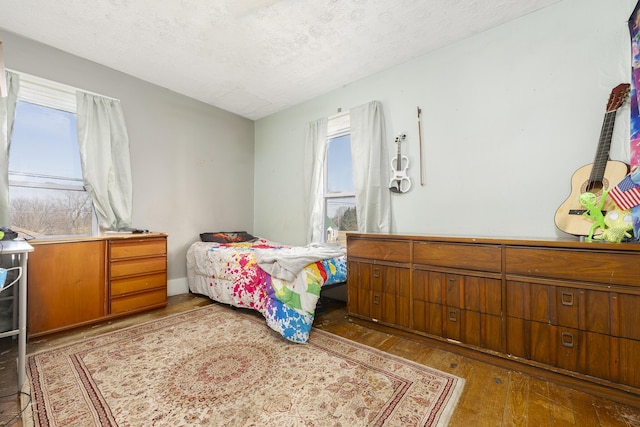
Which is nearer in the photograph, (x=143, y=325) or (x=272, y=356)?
(x=272, y=356)

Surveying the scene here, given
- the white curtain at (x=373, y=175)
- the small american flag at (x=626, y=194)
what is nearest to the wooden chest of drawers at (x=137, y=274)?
the white curtain at (x=373, y=175)

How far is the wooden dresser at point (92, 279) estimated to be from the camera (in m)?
2.10

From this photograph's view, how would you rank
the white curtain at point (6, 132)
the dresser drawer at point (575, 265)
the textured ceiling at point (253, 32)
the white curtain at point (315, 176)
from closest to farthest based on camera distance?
the dresser drawer at point (575, 265)
the textured ceiling at point (253, 32)
the white curtain at point (6, 132)
the white curtain at point (315, 176)

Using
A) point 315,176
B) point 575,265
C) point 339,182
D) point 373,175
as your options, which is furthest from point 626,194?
point 315,176

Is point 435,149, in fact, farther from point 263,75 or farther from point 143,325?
point 143,325

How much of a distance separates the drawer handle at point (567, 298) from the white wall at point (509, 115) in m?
0.63

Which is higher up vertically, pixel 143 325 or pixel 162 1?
pixel 162 1

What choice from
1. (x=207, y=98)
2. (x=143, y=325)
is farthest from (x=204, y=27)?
(x=143, y=325)

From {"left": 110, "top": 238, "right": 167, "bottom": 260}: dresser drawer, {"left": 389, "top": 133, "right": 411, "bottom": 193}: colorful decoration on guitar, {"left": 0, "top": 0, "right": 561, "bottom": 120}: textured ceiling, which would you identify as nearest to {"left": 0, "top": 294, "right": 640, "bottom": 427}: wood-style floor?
{"left": 110, "top": 238, "right": 167, "bottom": 260}: dresser drawer

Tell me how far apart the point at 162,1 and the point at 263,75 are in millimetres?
1148

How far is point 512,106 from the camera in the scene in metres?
2.13

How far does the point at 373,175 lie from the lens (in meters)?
2.82

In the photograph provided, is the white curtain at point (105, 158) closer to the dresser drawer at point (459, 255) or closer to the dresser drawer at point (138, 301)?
the dresser drawer at point (138, 301)

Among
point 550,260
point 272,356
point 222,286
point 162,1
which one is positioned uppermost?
point 162,1
